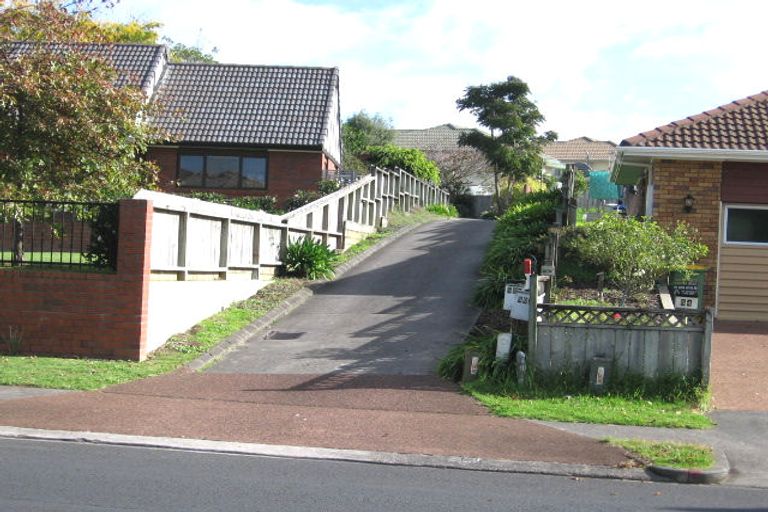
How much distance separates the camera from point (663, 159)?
640 inches

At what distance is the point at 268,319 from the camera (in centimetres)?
1559

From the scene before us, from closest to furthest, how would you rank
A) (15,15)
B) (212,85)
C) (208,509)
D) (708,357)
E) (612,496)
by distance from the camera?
(208,509) → (612,496) → (708,357) → (15,15) → (212,85)

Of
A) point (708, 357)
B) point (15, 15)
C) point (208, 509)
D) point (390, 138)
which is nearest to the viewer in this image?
point (208, 509)

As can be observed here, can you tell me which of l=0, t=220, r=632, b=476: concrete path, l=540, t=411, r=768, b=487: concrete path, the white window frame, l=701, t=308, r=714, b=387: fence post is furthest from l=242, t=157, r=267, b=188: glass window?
l=540, t=411, r=768, b=487: concrete path

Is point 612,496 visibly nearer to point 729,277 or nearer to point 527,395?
point 527,395

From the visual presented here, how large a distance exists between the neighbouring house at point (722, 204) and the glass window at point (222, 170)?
16.1 meters

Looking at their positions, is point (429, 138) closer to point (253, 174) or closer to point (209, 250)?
point (253, 174)

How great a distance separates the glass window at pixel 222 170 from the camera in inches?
1161

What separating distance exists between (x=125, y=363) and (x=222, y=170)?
17.7m

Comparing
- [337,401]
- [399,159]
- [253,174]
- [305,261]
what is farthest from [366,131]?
[337,401]

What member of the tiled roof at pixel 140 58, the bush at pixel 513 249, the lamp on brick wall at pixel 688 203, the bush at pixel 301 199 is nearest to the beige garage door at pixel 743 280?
the lamp on brick wall at pixel 688 203

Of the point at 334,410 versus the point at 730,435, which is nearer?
the point at 730,435

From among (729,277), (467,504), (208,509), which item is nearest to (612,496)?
(467,504)

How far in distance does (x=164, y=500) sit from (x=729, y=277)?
12565 millimetres
